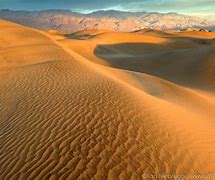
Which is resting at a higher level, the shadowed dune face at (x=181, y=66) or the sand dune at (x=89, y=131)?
the sand dune at (x=89, y=131)

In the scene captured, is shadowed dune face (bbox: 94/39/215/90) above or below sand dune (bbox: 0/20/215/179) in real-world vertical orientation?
below

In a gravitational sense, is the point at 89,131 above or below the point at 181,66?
above

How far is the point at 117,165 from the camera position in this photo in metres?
4.96

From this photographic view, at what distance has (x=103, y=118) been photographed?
6.68 metres

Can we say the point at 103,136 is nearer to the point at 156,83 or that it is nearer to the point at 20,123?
the point at 20,123

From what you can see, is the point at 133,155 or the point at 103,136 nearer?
the point at 133,155

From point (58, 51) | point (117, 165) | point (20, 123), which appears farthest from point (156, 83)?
point (117, 165)

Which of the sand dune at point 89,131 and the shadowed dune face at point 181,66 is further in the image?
the shadowed dune face at point 181,66

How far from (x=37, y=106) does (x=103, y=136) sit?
264 centimetres

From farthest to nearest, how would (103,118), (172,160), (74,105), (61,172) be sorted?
(74,105) < (103,118) < (172,160) < (61,172)

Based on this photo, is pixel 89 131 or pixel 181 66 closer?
pixel 89 131

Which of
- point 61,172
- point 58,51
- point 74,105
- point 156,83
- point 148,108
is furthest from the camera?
point 58,51

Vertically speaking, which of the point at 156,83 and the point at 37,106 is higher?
the point at 37,106

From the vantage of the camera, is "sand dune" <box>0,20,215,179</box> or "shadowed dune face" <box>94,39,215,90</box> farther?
"shadowed dune face" <box>94,39,215,90</box>
